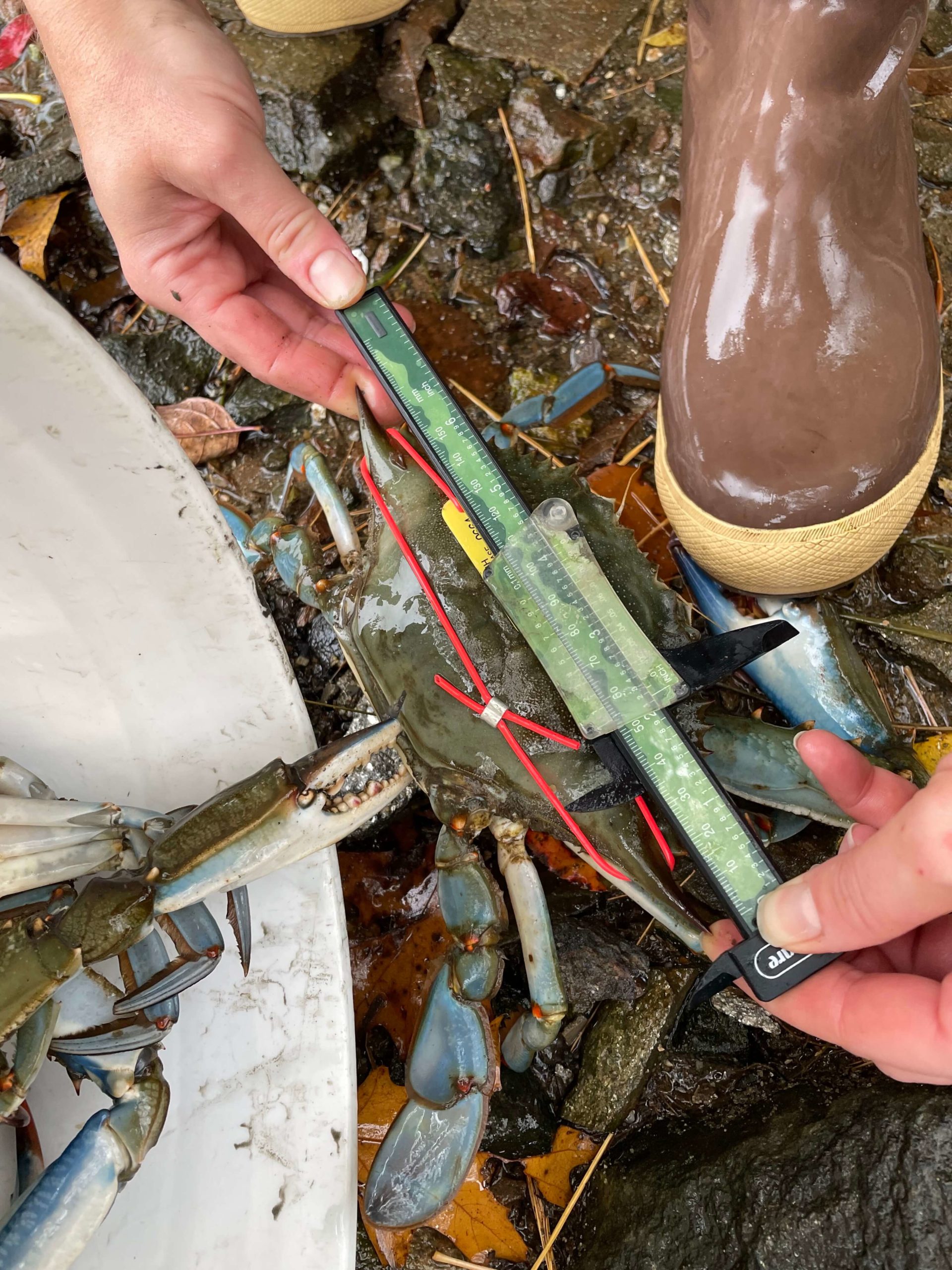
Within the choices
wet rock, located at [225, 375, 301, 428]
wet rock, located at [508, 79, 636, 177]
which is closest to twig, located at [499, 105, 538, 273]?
wet rock, located at [508, 79, 636, 177]

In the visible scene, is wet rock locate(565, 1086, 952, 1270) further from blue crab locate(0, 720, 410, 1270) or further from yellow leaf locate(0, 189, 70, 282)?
yellow leaf locate(0, 189, 70, 282)

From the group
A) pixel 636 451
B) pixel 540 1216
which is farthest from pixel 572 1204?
pixel 636 451

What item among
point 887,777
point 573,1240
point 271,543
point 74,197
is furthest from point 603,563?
point 74,197

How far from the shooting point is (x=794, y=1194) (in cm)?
158

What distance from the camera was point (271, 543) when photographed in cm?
211

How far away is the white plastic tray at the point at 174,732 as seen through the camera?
1.61m

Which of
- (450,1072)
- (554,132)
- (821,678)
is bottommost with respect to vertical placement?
(450,1072)

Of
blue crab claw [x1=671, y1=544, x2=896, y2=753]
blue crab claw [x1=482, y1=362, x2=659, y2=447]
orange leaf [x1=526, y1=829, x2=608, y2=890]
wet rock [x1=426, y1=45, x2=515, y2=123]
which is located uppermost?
wet rock [x1=426, y1=45, x2=515, y2=123]

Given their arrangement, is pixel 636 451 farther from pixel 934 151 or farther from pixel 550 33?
pixel 550 33

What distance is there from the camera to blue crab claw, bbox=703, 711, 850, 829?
5.74 ft

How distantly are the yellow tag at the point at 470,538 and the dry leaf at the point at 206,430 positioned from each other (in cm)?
109

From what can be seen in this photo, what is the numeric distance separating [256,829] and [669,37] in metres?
2.47

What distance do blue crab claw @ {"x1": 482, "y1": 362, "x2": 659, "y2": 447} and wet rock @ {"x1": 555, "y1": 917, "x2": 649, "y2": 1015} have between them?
1.23 metres

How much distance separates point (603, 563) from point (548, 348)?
1.00m
